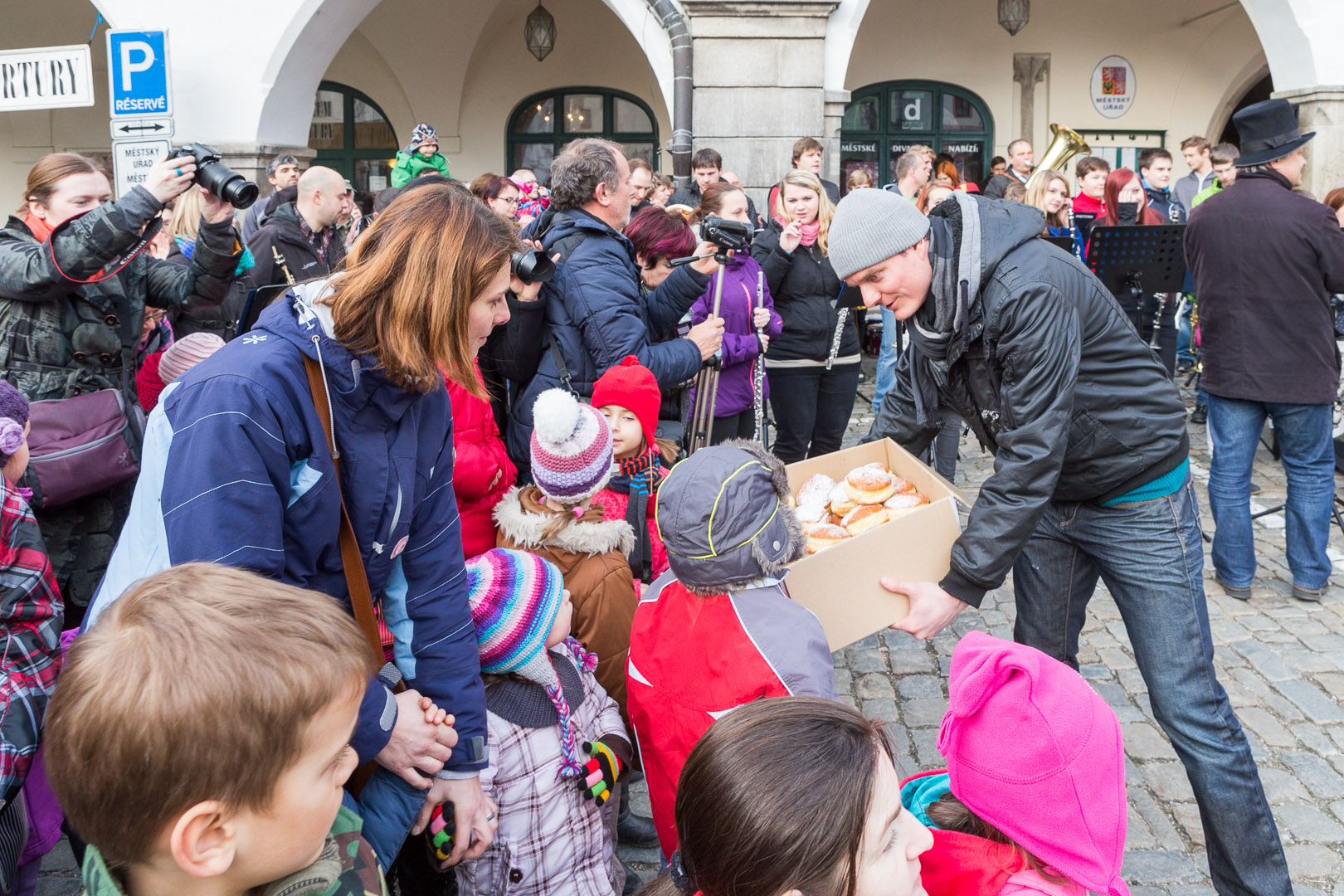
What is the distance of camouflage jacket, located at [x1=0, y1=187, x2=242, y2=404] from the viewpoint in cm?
342

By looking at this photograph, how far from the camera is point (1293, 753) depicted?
11.8ft

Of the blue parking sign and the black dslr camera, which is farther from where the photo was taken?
the blue parking sign

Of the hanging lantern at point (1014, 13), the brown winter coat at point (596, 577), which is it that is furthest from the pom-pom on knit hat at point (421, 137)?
the hanging lantern at point (1014, 13)

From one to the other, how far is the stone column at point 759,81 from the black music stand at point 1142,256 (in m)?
3.26

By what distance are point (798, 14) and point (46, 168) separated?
A: 733 cm

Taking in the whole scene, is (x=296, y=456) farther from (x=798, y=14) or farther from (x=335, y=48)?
(x=335, y=48)

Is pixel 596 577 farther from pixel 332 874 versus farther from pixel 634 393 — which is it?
pixel 332 874

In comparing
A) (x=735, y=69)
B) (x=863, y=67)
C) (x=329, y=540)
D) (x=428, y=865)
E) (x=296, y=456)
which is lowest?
(x=428, y=865)

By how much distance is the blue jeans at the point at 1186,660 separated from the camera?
257 cm

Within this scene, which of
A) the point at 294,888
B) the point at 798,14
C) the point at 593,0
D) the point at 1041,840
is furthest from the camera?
the point at 593,0

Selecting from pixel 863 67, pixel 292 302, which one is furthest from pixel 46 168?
pixel 863 67

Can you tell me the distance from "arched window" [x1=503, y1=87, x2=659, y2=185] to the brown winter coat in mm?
12450

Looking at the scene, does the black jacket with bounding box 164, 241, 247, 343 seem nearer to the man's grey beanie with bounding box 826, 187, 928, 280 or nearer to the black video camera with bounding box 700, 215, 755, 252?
the black video camera with bounding box 700, 215, 755, 252

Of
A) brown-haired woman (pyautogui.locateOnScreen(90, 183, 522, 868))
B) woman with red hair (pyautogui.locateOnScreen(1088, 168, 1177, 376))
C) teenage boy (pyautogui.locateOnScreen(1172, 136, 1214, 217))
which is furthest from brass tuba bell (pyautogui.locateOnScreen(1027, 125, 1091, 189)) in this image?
brown-haired woman (pyautogui.locateOnScreen(90, 183, 522, 868))
